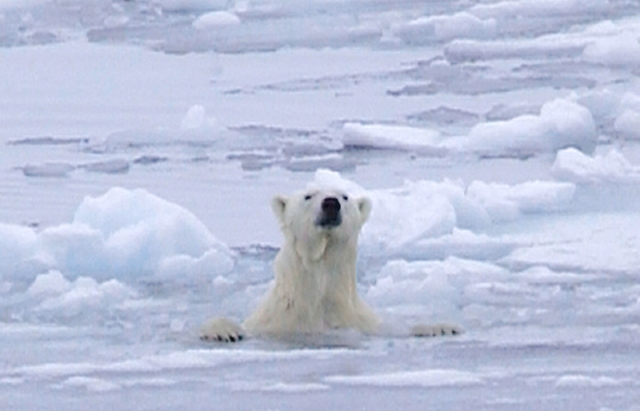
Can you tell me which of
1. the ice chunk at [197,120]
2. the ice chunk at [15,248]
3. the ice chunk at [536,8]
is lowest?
the ice chunk at [15,248]

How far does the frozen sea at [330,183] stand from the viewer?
5477 millimetres

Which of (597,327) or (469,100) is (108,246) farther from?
(469,100)

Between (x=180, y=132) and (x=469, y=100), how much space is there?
196cm

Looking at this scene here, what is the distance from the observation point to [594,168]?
8.89 metres

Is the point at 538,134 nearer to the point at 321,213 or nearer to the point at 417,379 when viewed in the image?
the point at 321,213

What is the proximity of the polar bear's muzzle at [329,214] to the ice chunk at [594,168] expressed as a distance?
8.41 ft

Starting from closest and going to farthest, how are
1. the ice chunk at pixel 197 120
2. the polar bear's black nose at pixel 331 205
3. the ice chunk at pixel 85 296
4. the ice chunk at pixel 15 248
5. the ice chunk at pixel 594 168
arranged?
the polar bear's black nose at pixel 331 205 < the ice chunk at pixel 85 296 < the ice chunk at pixel 15 248 < the ice chunk at pixel 594 168 < the ice chunk at pixel 197 120

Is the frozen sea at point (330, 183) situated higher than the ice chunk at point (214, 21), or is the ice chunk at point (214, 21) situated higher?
the ice chunk at point (214, 21)

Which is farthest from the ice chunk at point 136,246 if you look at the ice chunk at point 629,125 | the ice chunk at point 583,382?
the ice chunk at point 629,125

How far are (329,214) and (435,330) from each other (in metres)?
0.61

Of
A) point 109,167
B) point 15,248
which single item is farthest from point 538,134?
point 15,248

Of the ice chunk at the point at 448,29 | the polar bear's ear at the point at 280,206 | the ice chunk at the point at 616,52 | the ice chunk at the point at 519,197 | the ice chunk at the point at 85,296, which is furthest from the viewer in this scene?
the ice chunk at the point at 448,29

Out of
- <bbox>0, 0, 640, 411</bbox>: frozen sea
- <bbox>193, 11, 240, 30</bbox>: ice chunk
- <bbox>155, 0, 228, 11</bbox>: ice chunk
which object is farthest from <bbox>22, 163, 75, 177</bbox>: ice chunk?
<bbox>155, 0, 228, 11</bbox>: ice chunk

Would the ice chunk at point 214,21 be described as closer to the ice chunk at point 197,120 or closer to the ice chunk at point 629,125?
the ice chunk at point 197,120
